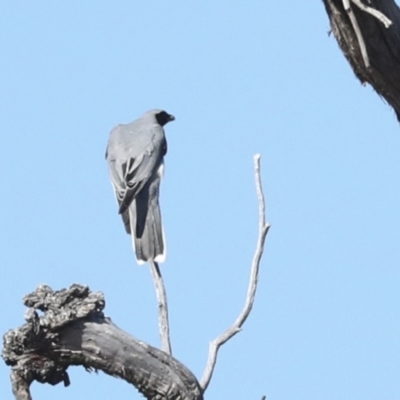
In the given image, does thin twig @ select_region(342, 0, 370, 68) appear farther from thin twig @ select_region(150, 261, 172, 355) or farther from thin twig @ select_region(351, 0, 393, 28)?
thin twig @ select_region(150, 261, 172, 355)

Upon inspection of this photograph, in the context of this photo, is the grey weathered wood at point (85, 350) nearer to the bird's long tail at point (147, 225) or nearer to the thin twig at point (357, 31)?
the thin twig at point (357, 31)

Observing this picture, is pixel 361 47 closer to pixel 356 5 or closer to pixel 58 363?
pixel 356 5

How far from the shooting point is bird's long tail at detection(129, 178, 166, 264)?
5863 mm

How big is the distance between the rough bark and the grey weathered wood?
1.17 m

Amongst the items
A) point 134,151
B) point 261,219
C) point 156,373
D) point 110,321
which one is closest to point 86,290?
point 110,321

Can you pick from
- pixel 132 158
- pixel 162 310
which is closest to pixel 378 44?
pixel 162 310

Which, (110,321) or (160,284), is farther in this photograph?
(160,284)

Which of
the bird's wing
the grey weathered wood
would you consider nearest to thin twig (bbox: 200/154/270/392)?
the grey weathered wood

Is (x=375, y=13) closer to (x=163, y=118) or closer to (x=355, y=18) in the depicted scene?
(x=355, y=18)

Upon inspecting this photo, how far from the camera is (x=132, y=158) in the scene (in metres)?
6.77

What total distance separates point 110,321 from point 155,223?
2820 millimetres

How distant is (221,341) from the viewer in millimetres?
3418

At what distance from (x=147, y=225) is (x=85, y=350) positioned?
2.88 meters

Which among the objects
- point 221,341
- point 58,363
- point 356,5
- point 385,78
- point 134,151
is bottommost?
point 221,341
